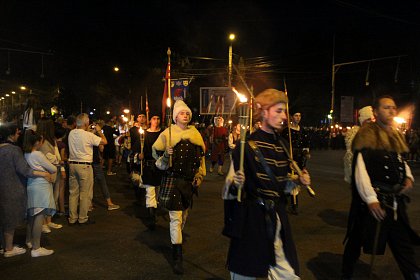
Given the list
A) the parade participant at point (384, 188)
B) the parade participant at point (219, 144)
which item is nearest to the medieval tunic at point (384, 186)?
the parade participant at point (384, 188)

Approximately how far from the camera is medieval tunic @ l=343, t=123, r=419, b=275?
157 inches

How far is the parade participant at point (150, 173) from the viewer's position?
25.1 feet

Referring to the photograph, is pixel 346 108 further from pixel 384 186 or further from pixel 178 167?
pixel 384 186

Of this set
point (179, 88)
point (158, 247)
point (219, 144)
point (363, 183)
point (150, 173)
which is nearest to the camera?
point (363, 183)

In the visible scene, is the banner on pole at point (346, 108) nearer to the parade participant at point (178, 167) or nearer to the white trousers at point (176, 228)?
the parade participant at point (178, 167)

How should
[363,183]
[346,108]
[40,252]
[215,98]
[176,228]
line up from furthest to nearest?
[346,108] < [215,98] < [40,252] < [176,228] < [363,183]

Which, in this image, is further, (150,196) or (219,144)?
(219,144)

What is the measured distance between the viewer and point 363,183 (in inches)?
158

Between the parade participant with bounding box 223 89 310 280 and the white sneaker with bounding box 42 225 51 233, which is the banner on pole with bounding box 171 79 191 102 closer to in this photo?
the white sneaker with bounding box 42 225 51 233

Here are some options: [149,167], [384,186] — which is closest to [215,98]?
[149,167]

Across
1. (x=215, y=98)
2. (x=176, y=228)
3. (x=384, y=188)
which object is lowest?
(x=176, y=228)

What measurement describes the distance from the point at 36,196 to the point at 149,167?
93.6 inches

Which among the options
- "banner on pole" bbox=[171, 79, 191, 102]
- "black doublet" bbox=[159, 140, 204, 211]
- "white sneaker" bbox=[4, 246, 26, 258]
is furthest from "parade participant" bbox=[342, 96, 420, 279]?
"banner on pole" bbox=[171, 79, 191, 102]

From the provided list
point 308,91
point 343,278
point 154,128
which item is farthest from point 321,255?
point 308,91
